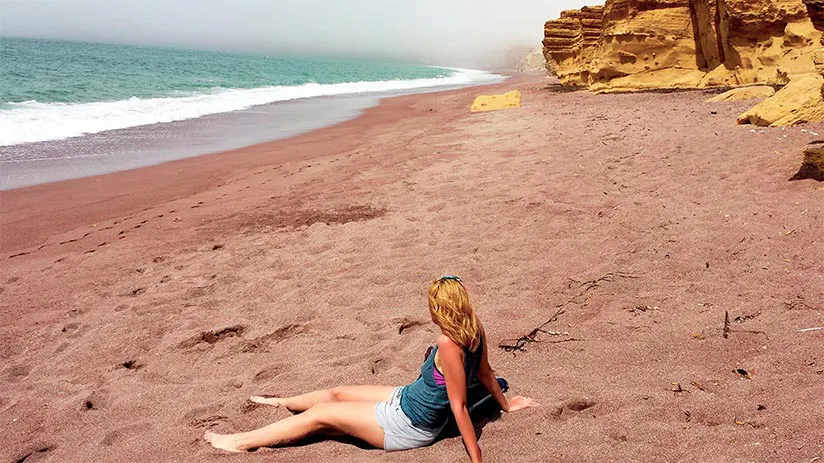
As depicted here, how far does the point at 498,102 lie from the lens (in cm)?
1767

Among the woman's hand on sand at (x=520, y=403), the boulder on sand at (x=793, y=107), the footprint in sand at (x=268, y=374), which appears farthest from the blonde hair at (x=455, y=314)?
the boulder on sand at (x=793, y=107)

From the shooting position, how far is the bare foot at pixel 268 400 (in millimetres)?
3516


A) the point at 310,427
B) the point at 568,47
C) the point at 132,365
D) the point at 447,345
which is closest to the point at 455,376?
the point at 447,345

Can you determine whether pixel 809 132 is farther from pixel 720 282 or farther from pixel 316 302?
pixel 316 302

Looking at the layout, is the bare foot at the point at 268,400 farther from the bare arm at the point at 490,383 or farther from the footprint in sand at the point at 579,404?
the footprint in sand at the point at 579,404

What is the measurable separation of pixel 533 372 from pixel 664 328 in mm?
955

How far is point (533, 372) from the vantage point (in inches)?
138

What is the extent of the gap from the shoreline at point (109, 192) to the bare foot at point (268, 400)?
4843mm

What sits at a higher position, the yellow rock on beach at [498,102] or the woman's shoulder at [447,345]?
the yellow rock on beach at [498,102]

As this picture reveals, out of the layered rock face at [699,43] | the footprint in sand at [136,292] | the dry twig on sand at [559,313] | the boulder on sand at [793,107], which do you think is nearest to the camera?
the dry twig on sand at [559,313]

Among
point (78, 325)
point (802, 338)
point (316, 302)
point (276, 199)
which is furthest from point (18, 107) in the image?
point (802, 338)

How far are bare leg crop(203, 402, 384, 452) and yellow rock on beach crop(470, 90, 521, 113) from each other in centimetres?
1487

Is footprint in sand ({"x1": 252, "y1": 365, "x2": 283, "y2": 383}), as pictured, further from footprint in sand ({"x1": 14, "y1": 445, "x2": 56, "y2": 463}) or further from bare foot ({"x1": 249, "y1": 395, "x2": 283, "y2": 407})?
footprint in sand ({"x1": 14, "y1": 445, "x2": 56, "y2": 463})

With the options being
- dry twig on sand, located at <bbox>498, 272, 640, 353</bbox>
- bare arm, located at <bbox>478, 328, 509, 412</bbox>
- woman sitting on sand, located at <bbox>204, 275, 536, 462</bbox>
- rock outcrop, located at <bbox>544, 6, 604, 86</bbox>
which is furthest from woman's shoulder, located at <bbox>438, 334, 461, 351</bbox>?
rock outcrop, located at <bbox>544, 6, 604, 86</bbox>
